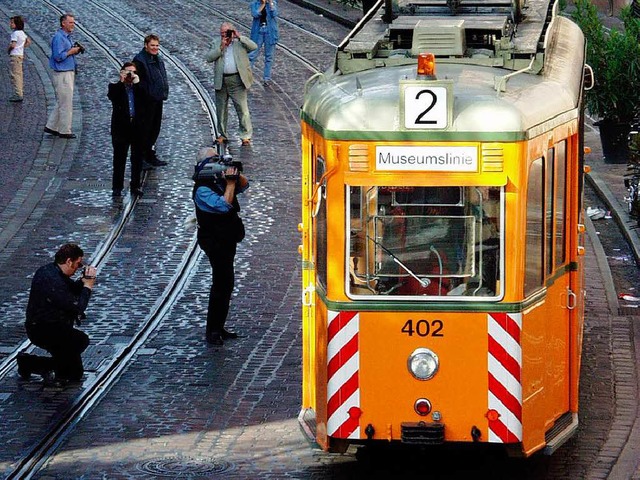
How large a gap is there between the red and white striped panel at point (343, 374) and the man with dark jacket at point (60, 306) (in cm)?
353

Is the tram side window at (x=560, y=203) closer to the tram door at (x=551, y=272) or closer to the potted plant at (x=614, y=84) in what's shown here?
the tram door at (x=551, y=272)

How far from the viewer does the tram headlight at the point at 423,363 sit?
1062 cm

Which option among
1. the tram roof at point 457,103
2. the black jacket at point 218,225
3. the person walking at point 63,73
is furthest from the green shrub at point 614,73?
the tram roof at point 457,103

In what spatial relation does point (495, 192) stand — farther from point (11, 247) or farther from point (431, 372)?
point (11, 247)

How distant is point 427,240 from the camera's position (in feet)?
34.3

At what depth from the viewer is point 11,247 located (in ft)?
61.2

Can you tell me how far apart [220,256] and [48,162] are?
27.8 feet

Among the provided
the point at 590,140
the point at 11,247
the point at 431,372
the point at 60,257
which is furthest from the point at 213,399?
the point at 590,140

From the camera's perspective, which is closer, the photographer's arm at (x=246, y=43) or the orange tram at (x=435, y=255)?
the orange tram at (x=435, y=255)

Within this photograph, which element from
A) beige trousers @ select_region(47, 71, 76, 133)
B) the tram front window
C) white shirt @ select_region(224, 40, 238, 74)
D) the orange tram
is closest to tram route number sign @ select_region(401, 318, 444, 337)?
the orange tram

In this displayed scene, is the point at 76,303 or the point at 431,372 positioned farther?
the point at 76,303

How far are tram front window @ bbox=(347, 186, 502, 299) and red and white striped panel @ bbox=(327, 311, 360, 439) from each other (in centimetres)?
30

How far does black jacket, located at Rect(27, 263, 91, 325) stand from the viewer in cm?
1371

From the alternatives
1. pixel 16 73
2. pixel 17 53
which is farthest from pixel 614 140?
pixel 16 73
